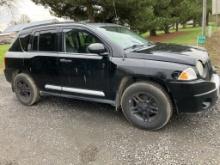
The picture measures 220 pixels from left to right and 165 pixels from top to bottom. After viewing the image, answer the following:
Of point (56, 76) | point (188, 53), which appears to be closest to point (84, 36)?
point (56, 76)

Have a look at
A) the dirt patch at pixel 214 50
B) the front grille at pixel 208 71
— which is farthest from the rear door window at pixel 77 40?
the dirt patch at pixel 214 50

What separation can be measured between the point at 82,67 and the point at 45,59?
0.95m

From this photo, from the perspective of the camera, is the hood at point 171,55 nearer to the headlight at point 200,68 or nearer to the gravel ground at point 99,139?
the headlight at point 200,68

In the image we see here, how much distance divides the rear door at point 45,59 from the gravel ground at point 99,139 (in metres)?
0.63

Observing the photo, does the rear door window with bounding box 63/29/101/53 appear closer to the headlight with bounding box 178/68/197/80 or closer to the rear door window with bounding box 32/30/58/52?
the rear door window with bounding box 32/30/58/52

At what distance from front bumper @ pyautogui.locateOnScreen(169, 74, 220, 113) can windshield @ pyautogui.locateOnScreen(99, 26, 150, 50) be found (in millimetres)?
1233

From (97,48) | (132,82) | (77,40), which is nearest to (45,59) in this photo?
(77,40)

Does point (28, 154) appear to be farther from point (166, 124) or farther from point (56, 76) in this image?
point (166, 124)

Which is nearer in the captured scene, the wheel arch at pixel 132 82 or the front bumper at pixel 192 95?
the front bumper at pixel 192 95

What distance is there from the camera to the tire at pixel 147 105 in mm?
4145

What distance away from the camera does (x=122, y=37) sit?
→ 16.3 ft

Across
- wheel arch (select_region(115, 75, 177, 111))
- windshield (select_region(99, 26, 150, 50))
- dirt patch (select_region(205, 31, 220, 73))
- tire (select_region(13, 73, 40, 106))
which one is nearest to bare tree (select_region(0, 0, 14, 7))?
dirt patch (select_region(205, 31, 220, 73))

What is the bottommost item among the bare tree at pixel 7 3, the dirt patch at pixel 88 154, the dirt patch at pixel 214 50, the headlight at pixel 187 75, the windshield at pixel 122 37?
the dirt patch at pixel 88 154

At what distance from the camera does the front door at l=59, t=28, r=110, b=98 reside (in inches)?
182
